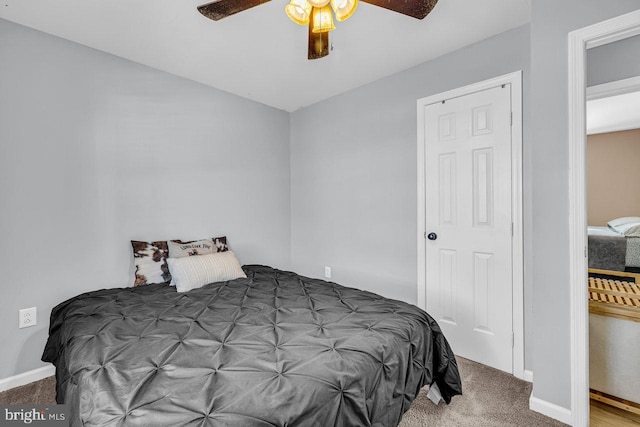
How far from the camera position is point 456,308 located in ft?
7.97

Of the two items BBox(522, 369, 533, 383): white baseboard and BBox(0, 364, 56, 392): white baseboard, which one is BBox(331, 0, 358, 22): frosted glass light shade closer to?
BBox(522, 369, 533, 383): white baseboard

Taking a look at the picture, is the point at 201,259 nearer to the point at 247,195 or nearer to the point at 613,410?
the point at 247,195

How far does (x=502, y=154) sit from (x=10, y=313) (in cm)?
358

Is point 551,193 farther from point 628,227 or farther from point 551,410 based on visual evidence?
point 628,227

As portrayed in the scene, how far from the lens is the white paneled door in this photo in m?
2.19

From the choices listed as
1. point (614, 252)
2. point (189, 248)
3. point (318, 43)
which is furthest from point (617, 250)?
point (189, 248)

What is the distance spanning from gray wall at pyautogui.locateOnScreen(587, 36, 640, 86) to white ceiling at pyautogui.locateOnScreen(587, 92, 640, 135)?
918mm

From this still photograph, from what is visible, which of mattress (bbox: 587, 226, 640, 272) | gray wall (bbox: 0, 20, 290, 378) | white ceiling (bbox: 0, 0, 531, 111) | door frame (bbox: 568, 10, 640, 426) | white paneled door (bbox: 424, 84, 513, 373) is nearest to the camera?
door frame (bbox: 568, 10, 640, 426)

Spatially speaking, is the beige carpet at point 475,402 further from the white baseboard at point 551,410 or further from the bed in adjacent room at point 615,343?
the bed in adjacent room at point 615,343

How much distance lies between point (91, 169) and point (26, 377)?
1.51 meters

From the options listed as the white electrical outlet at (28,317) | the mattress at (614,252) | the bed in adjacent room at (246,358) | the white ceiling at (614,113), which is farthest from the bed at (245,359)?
the white ceiling at (614,113)

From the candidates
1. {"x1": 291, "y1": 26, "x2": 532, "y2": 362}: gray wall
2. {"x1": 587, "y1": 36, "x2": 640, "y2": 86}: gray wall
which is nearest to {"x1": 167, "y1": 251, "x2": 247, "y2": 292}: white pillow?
{"x1": 291, "y1": 26, "x2": 532, "y2": 362}: gray wall

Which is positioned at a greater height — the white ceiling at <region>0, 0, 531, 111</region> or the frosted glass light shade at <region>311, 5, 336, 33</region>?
the white ceiling at <region>0, 0, 531, 111</region>

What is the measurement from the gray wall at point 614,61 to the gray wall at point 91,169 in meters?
3.01
